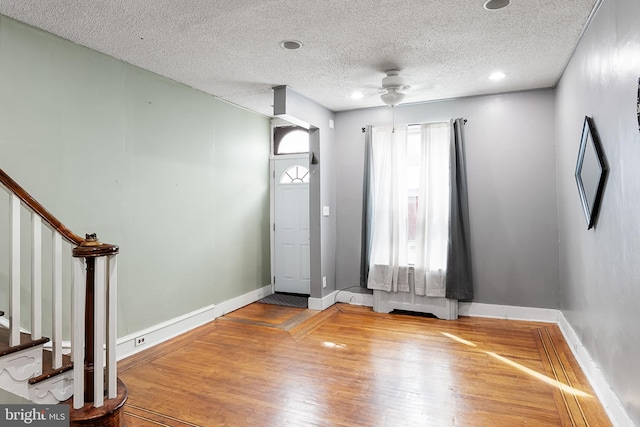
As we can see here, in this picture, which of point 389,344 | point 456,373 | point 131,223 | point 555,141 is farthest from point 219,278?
point 555,141

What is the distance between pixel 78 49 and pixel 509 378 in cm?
431

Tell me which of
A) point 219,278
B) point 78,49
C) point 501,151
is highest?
point 78,49

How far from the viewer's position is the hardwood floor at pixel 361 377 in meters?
2.38

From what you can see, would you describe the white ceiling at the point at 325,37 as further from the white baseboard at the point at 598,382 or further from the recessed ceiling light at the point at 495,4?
the white baseboard at the point at 598,382

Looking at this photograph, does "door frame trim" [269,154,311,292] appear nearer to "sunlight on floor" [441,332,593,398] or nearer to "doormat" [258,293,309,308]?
"doormat" [258,293,309,308]

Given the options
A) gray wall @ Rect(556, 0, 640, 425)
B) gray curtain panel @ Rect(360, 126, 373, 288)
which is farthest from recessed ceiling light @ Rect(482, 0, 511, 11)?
gray curtain panel @ Rect(360, 126, 373, 288)

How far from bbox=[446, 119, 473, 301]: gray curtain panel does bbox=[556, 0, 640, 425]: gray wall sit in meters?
1.22

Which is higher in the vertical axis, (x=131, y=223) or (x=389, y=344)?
(x=131, y=223)

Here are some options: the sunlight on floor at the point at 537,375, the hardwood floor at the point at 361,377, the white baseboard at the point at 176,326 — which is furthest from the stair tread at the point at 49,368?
the sunlight on floor at the point at 537,375

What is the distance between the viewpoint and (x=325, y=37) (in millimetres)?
2920

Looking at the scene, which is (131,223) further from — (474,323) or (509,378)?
(474,323)

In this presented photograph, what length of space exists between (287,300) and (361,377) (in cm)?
255

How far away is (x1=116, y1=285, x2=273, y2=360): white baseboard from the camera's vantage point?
11.1ft

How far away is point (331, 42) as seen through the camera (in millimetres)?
3010
